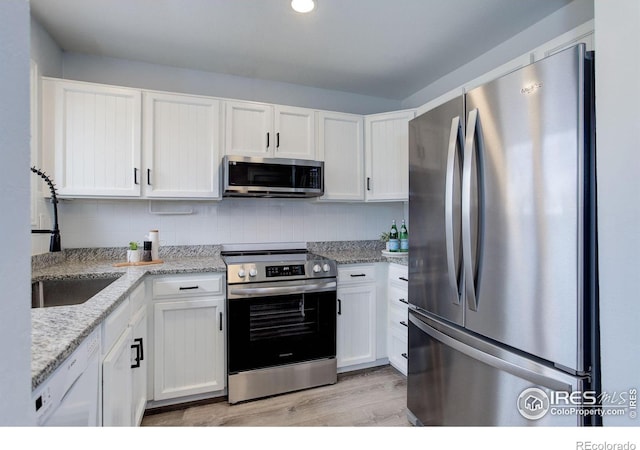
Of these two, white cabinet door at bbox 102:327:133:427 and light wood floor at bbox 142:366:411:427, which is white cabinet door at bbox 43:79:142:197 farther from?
light wood floor at bbox 142:366:411:427

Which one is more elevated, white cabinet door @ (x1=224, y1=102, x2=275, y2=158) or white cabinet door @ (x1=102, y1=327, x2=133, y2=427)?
white cabinet door @ (x1=224, y1=102, x2=275, y2=158)

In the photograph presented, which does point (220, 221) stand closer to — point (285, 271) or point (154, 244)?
point (154, 244)

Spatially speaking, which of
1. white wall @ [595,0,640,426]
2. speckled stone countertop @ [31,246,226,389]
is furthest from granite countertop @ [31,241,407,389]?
white wall @ [595,0,640,426]

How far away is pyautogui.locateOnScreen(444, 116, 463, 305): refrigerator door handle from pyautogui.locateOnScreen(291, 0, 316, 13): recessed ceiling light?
1.05 meters

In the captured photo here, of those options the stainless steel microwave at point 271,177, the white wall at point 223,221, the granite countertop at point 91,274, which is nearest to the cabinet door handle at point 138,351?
the granite countertop at point 91,274

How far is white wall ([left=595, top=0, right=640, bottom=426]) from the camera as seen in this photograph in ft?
3.12

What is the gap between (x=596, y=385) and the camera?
1.07m

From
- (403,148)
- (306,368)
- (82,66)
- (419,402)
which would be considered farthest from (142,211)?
(419,402)

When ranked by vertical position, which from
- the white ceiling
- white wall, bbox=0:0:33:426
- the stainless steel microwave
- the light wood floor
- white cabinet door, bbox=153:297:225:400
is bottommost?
the light wood floor

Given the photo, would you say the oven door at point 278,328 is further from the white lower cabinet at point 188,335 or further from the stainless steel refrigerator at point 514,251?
the stainless steel refrigerator at point 514,251

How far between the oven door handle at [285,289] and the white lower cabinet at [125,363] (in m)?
0.55

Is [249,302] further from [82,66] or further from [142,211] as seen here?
[82,66]

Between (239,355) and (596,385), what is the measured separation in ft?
5.91

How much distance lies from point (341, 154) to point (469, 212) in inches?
59.4
